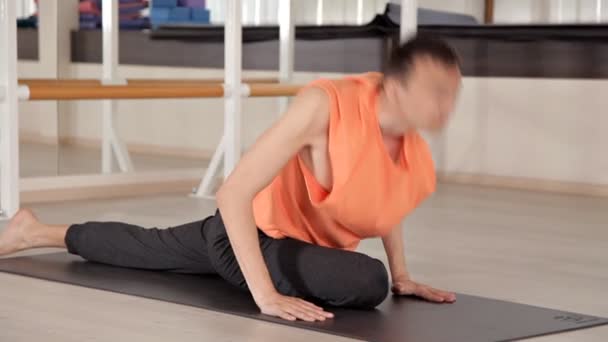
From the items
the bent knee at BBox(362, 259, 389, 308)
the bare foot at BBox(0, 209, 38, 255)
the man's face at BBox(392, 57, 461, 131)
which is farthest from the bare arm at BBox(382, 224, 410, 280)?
the bare foot at BBox(0, 209, 38, 255)

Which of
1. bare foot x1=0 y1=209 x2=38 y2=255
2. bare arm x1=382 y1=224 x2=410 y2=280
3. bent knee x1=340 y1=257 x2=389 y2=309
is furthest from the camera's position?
bare foot x1=0 y1=209 x2=38 y2=255

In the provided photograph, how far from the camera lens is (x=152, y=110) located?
19.7 feet

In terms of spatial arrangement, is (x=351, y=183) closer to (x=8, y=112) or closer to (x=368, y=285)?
(x=368, y=285)

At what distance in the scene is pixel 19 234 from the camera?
2.88 meters

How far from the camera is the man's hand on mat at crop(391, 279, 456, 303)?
2479 millimetres

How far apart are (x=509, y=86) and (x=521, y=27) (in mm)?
269

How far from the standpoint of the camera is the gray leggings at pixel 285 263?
2.34m

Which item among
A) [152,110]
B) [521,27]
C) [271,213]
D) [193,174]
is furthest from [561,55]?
[271,213]

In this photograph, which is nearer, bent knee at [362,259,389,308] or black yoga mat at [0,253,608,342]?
black yoga mat at [0,253,608,342]

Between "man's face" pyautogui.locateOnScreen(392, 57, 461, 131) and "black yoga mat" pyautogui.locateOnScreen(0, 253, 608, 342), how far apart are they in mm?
391

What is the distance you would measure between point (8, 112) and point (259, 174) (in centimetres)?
180

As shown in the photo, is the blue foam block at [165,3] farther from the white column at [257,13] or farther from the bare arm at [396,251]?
the bare arm at [396,251]

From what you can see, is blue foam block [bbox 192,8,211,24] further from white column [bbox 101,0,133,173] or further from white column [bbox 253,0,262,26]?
white column [bbox 101,0,133,173]

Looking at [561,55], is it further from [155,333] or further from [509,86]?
[155,333]
